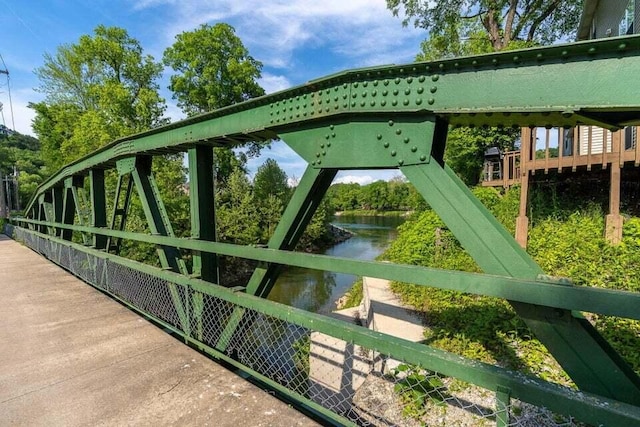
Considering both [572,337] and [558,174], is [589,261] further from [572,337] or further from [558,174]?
[572,337]

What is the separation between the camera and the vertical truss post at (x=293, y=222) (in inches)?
89.4

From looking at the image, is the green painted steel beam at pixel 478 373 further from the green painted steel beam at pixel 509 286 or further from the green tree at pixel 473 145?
the green tree at pixel 473 145

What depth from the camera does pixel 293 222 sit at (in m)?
2.37

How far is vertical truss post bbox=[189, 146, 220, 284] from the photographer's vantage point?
10.5ft

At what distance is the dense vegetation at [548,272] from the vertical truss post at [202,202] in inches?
119

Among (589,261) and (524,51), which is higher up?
(524,51)

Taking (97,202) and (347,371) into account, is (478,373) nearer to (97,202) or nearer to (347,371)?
(347,371)

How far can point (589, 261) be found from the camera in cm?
533

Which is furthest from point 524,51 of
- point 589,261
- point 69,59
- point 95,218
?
A: point 69,59

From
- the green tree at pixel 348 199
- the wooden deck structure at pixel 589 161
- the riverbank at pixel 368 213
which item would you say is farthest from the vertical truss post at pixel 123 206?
the green tree at pixel 348 199

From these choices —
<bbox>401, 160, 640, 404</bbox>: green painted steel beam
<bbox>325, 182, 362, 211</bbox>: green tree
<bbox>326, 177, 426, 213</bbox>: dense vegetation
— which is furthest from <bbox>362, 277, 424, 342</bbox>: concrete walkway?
<bbox>325, 182, 362, 211</bbox>: green tree

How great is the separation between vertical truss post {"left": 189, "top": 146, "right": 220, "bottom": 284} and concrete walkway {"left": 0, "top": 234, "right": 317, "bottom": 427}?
761mm

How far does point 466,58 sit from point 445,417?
3.03 metres

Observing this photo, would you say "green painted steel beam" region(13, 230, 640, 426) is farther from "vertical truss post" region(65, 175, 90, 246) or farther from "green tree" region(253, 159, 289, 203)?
"green tree" region(253, 159, 289, 203)
